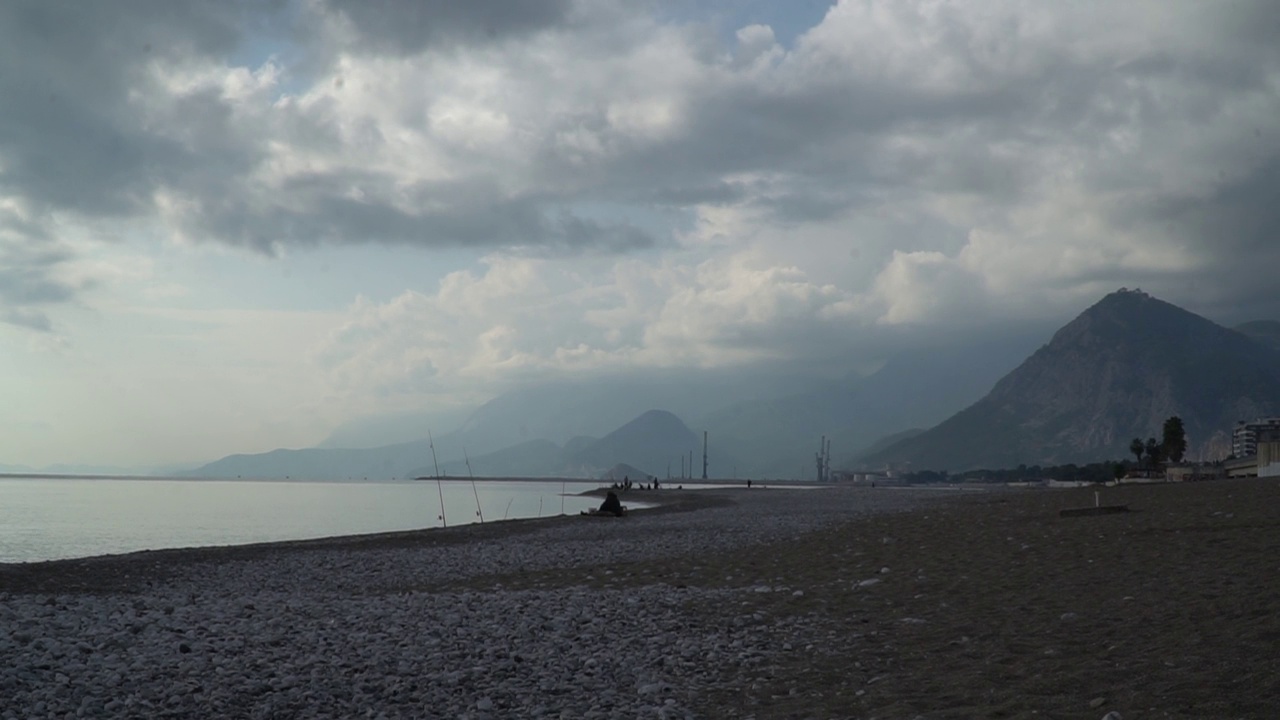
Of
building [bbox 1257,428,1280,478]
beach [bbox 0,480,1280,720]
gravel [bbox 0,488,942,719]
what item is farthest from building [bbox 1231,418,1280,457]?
gravel [bbox 0,488,942,719]

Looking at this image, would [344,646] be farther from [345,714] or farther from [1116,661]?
[1116,661]

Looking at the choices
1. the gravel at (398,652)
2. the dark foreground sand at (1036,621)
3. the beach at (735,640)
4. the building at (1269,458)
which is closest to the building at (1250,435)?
the building at (1269,458)

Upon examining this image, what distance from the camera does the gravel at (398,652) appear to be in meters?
9.08

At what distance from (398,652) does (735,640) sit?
13.4 feet

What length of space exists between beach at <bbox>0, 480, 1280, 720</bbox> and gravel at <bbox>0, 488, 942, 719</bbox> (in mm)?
41

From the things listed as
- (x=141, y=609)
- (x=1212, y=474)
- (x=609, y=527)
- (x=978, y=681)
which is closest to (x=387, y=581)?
(x=141, y=609)

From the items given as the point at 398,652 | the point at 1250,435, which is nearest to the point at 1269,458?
the point at 398,652

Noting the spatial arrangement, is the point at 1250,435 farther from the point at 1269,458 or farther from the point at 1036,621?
the point at 1036,621

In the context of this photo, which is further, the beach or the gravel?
the gravel

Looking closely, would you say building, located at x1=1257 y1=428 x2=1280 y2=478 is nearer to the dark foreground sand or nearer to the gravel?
the dark foreground sand

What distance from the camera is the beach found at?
887 centimetres

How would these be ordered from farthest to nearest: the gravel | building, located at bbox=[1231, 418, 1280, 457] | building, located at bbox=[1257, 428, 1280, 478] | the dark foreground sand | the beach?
building, located at bbox=[1231, 418, 1280, 457]
building, located at bbox=[1257, 428, 1280, 478]
the gravel
the beach
the dark foreground sand

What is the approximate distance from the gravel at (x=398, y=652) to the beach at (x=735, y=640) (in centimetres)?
4

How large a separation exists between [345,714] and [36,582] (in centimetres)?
1543
